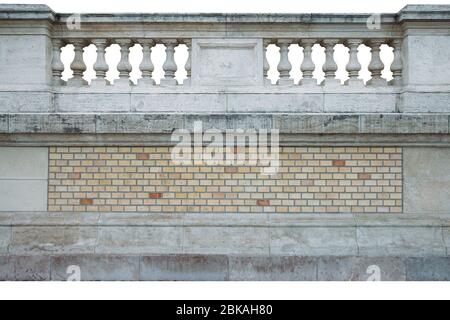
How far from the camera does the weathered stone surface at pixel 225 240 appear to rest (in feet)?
26.9

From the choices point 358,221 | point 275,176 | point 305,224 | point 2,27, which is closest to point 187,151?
point 275,176

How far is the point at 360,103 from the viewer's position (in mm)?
8523

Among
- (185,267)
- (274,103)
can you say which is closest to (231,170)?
(274,103)

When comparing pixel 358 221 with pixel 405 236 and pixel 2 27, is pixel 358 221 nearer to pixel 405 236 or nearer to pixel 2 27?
pixel 405 236

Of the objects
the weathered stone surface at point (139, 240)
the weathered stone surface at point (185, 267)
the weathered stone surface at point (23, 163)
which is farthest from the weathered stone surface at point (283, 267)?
the weathered stone surface at point (23, 163)

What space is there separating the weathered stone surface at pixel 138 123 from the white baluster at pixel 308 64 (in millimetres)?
1535

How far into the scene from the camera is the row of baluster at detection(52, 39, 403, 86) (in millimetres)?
8555

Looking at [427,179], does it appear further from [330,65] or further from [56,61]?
[56,61]

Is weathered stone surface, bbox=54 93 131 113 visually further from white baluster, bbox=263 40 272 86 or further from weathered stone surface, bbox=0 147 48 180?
white baluster, bbox=263 40 272 86

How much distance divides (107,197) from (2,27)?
233 centimetres

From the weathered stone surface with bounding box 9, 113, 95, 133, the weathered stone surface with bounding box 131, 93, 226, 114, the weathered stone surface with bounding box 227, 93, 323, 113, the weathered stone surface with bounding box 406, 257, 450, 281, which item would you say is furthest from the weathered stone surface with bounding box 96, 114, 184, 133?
the weathered stone surface with bounding box 406, 257, 450, 281

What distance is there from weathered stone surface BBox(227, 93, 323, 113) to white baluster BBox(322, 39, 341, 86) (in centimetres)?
22

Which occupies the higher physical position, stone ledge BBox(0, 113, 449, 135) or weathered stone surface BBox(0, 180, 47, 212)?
stone ledge BBox(0, 113, 449, 135)

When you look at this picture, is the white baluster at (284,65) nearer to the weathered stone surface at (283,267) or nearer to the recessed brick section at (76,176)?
the weathered stone surface at (283,267)
